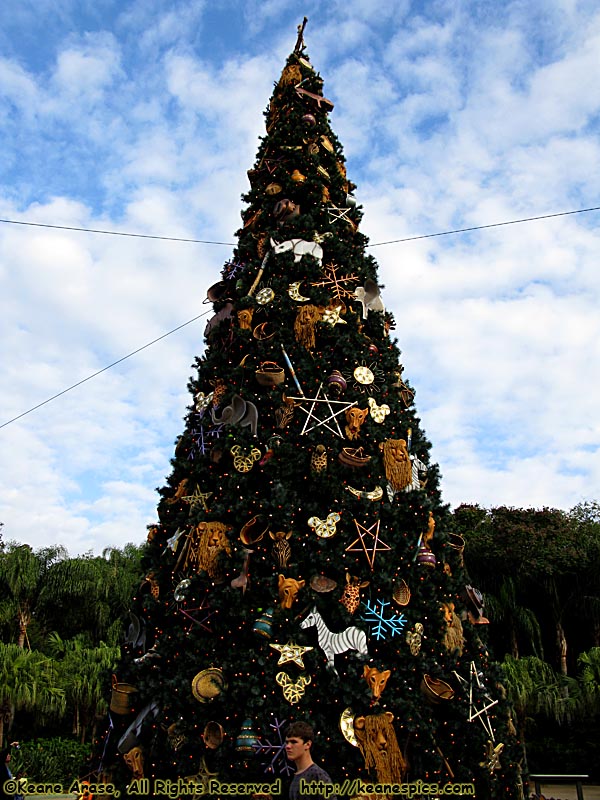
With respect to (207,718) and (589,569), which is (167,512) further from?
(589,569)

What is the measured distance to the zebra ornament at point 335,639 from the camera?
4305 millimetres

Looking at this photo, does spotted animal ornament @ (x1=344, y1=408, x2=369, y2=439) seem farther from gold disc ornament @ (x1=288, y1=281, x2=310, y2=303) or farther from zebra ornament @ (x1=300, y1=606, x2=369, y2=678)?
zebra ornament @ (x1=300, y1=606, x2=369, y2=678)

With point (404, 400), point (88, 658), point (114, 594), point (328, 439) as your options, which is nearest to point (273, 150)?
point (404, 400)

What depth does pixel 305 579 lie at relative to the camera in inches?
181

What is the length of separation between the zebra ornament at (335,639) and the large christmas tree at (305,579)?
1 cm

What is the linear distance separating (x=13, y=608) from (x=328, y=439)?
54.2ft

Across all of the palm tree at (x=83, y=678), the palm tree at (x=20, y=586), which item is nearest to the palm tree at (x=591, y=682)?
the palm tree at (x=83, y=678)

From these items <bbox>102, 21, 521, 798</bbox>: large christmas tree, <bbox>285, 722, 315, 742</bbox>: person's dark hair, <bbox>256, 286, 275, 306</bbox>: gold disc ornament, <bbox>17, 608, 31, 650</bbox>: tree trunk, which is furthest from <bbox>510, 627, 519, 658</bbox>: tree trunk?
<bbox>285, 722, 315, 742</bbox>: person's dark hair

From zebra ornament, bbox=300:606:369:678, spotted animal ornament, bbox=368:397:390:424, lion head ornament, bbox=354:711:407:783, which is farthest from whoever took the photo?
spotted animal ornament, bbox=368:397:390:424

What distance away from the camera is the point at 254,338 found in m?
5.73

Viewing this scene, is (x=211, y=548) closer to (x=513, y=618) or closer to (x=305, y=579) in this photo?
(x=305, y=579)

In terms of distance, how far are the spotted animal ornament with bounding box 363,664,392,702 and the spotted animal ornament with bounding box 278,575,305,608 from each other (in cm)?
71

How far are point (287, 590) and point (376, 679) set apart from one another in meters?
0.86

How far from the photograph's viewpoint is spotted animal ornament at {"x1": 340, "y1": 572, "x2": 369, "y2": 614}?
449 cm
